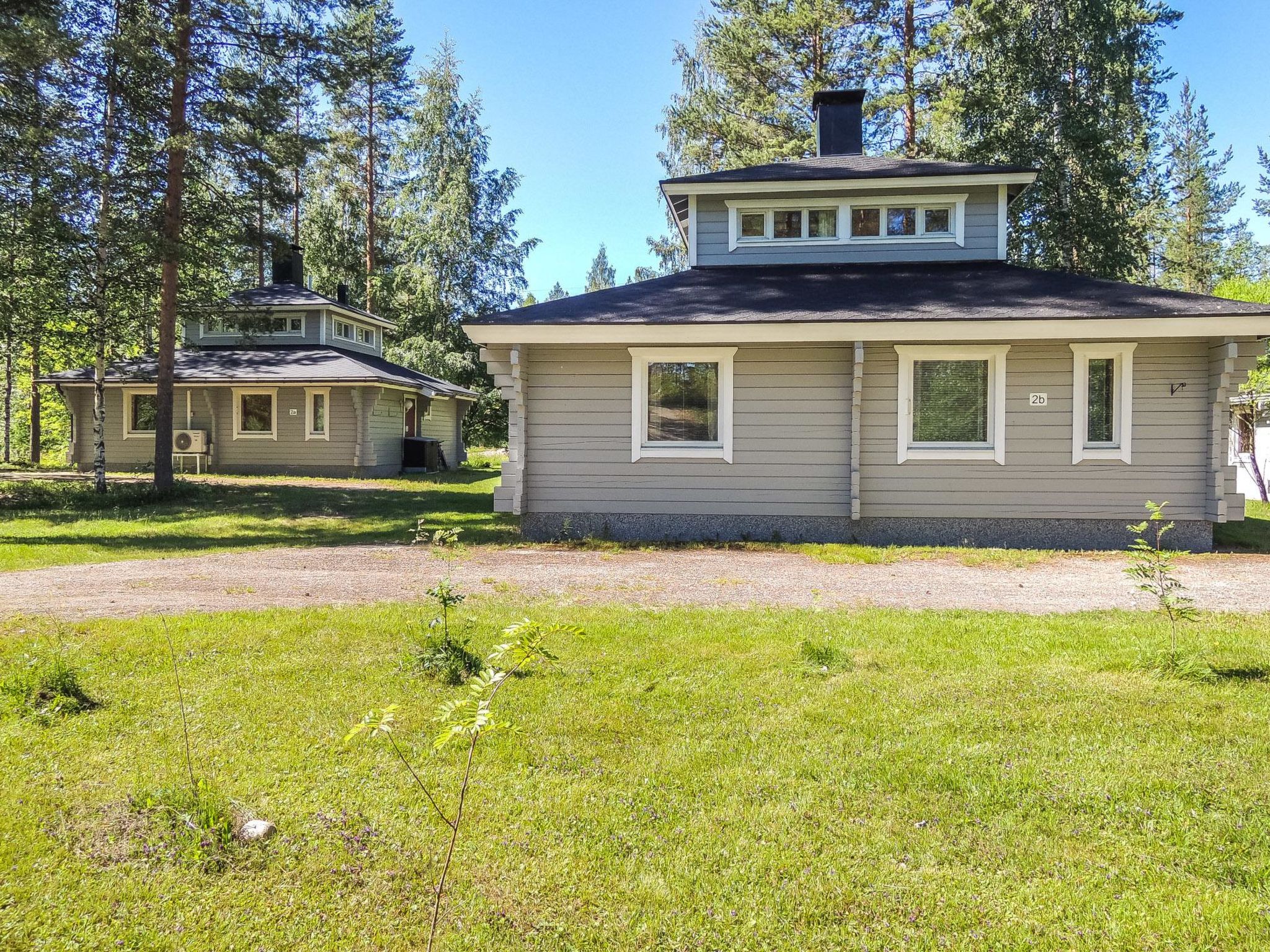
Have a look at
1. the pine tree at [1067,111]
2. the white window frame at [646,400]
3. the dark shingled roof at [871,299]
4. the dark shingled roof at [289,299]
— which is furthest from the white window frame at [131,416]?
the pine tree at [1067,111]

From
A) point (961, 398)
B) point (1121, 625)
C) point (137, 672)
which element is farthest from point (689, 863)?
point (961, 398)

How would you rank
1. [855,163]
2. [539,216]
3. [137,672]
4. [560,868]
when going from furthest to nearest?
[539,216], [855,163], [137,672], [560,868]

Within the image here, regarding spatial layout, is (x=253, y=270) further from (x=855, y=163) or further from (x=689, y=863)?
(x=689, y=863)

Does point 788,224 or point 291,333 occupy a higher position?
point 788,224

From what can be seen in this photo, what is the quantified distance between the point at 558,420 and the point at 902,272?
609 centimetres

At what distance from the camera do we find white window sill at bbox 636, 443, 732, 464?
10031 mm

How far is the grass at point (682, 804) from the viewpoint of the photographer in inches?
86.7

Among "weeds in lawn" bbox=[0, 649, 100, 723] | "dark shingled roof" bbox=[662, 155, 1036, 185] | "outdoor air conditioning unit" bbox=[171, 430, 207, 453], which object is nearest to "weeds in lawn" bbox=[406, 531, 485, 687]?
"weeds in lawn" bbox=[0, 649, 100, 723]

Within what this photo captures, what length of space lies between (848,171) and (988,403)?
499cm

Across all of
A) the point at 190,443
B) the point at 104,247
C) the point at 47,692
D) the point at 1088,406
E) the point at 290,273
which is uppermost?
the point at 290,273

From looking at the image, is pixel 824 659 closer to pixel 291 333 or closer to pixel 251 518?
pixel 251 518

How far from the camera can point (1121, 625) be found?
5312mm

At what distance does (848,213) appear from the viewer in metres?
12.2

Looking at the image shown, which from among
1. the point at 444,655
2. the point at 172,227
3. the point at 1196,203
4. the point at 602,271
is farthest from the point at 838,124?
the point at 602,271
